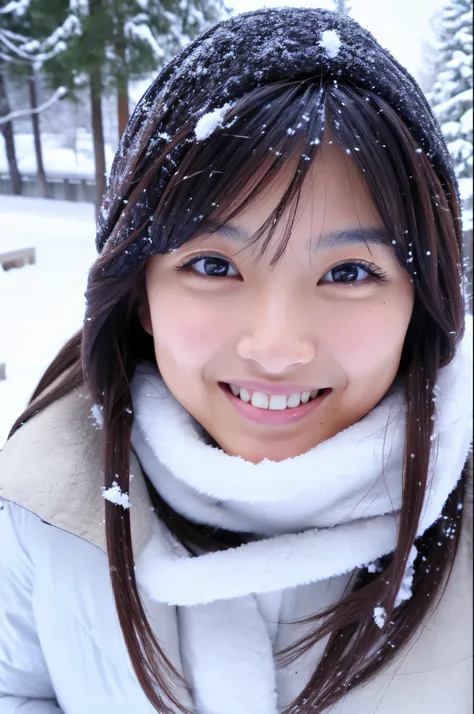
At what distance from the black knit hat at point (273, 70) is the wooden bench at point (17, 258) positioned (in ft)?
1.89

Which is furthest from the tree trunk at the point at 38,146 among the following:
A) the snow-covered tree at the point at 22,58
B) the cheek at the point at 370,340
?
the cheek at the point at 370,340

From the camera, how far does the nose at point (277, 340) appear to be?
601 mm

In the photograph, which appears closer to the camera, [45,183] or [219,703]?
[219,703]

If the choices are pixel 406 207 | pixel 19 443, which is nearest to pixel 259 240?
pixel 406 207

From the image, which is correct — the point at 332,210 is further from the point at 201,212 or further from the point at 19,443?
the point at 19,443

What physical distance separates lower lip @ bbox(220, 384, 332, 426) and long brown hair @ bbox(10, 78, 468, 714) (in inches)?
5.8

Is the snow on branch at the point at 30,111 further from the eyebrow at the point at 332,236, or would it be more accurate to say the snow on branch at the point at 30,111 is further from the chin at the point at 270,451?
the chin at the point at 270,451

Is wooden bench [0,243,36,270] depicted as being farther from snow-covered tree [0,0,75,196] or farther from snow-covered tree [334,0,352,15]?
snow-covered tree [334,0,352,15]

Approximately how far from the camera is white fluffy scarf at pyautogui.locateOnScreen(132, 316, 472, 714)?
692 mm

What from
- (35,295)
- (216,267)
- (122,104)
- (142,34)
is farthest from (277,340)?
(142,34)

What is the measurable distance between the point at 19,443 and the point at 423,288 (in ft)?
2.07

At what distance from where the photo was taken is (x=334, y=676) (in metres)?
0.73

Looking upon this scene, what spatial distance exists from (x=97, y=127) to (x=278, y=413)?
218 cm

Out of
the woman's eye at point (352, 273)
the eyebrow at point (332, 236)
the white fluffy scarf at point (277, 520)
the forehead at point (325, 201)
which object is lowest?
the white fluffy scarf at point (277, 520)
